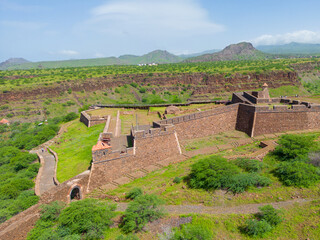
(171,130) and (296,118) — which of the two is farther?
(296,118)

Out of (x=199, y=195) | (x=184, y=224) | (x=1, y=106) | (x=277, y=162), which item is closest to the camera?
(x=184, y=224)

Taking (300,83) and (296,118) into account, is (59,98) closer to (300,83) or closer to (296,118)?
(296,118)

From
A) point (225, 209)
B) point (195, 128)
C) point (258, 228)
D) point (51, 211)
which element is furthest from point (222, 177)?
point (51, 211)

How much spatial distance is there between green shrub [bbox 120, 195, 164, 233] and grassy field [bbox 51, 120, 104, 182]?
28.1ft

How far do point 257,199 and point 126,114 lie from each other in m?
23.1

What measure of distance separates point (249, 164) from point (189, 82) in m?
67.8

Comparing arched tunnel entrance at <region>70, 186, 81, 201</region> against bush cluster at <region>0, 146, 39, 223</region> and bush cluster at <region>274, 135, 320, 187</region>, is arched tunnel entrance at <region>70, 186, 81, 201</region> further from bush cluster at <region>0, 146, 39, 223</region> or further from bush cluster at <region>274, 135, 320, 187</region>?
bush cluster at <region>274, 135, 320, 187</region>

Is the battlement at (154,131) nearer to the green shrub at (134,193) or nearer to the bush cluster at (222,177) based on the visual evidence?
the green shrub at (134,193)

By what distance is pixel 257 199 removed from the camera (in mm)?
12109

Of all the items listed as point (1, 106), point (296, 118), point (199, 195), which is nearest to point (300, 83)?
point (296, 118)

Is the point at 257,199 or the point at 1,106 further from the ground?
the point at 257,199

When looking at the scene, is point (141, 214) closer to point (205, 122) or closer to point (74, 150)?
point (205, 122)

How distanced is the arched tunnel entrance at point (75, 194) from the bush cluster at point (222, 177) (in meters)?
7.90

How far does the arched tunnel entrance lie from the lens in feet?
52.2
